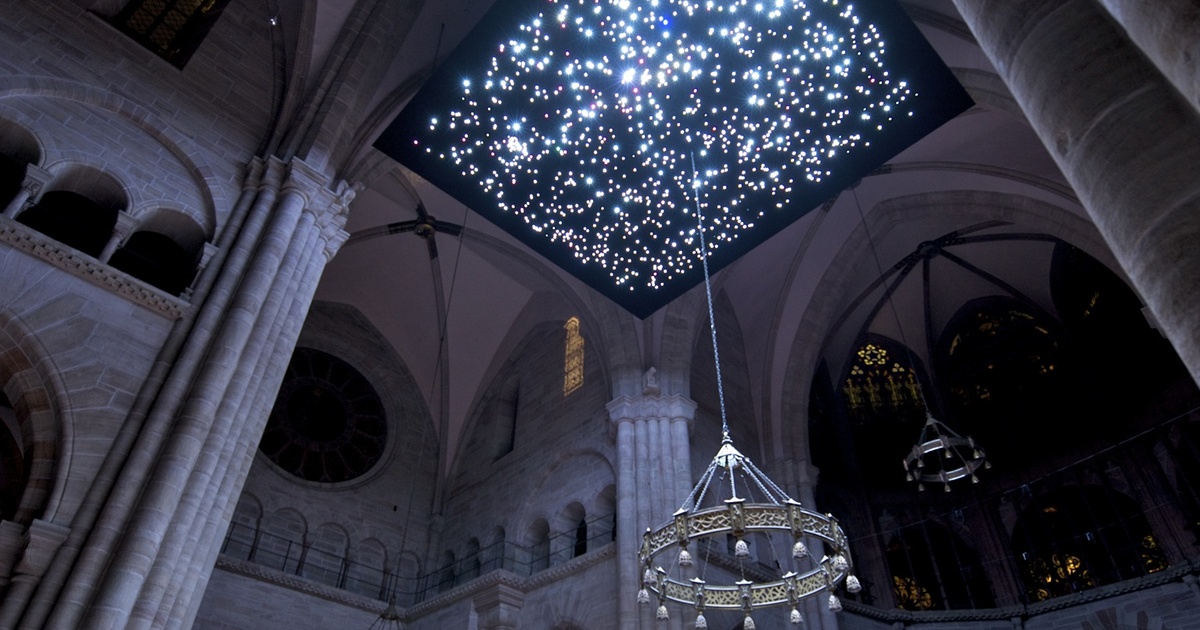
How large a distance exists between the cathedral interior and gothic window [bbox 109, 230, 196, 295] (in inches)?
1.8

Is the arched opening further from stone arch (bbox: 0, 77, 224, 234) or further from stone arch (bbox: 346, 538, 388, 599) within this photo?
stone arch (bbox: 0, 77, 224, 234)

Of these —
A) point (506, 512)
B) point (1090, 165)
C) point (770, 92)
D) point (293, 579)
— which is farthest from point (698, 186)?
point (293, 579)

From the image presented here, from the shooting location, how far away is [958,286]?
56.7ft

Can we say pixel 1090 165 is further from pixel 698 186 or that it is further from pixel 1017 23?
pixel 698 186

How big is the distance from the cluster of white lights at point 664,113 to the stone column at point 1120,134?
262 inches

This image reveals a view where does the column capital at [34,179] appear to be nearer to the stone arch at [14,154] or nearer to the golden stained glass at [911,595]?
the stone arch at [14,154]

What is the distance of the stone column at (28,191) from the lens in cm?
710

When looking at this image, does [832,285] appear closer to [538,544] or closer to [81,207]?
[538,544]

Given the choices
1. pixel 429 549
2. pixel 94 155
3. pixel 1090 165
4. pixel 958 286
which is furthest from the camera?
pixel 958 286

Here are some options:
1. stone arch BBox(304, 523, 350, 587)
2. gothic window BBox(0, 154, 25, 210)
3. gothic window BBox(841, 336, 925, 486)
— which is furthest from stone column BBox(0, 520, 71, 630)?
gothic window BBox(841, 336, 925, 486)

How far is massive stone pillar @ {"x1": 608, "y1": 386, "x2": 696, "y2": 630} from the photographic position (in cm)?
1017

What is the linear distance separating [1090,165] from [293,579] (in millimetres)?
13105

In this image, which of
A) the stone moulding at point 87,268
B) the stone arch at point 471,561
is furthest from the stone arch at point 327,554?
the stone moulding at point 87,268

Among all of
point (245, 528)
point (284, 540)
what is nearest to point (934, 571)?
point (284, 540)
